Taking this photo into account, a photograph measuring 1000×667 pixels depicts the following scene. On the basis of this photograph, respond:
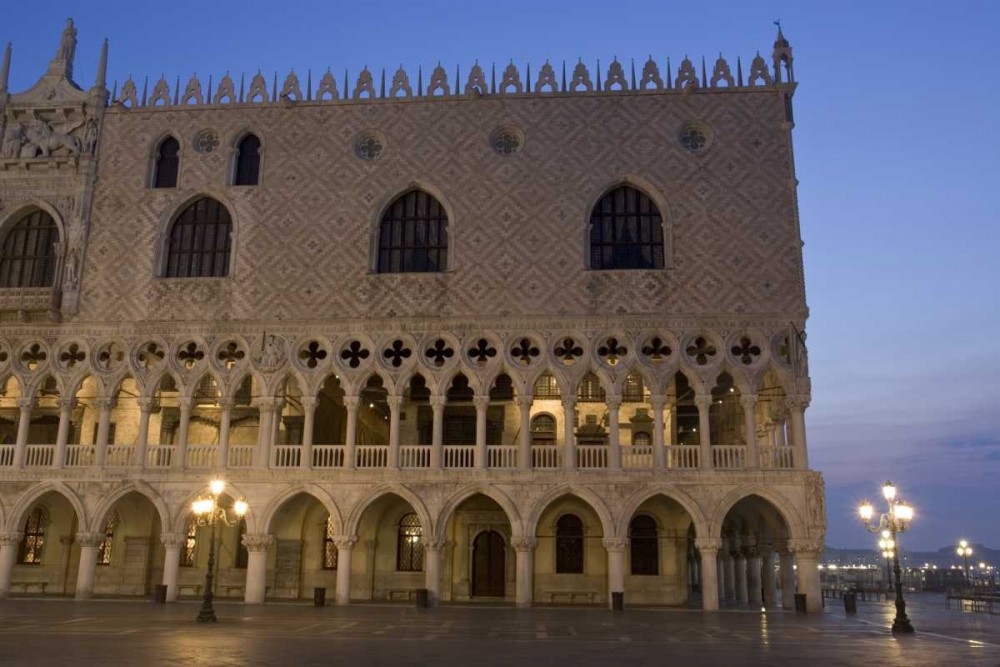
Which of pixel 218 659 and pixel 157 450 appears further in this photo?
pixel 157 450

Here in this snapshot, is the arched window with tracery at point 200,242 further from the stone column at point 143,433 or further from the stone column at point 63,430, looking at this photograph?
the stone column at point 63,430

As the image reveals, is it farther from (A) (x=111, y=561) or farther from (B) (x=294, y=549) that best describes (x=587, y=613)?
(A) (x=111, y=561)

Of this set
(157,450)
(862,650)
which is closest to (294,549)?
(157,450)

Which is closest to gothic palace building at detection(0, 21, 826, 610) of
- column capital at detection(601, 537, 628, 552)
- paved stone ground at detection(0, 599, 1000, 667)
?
column capital at detection(601, 537, 628, 552)

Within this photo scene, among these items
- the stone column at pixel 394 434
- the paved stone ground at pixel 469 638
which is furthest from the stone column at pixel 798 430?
the stone column at pixel 394 434

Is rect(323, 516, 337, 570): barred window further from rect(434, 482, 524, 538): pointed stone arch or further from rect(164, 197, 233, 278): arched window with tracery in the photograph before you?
rect(164, 197, 233, 278): arched window with tracery

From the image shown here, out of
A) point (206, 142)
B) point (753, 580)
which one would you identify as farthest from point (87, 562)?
point (753, 580)

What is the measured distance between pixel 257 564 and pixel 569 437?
8.71 metres

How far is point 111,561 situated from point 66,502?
2.22m

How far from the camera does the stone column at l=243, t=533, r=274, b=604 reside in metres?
22.9

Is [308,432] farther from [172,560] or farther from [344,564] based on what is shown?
[172,560]

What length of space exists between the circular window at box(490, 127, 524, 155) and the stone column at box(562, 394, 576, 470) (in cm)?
742

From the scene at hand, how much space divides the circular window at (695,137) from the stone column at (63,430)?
60.4 ft

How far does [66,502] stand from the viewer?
2659cm
